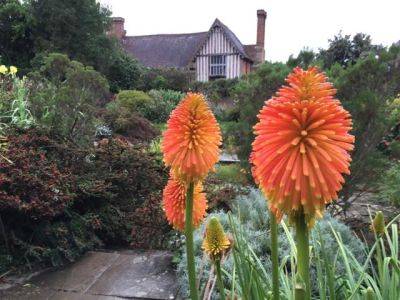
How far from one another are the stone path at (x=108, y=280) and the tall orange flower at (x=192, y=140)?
251 centimetres

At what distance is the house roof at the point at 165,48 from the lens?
38906 mm

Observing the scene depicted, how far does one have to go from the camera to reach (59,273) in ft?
14.3

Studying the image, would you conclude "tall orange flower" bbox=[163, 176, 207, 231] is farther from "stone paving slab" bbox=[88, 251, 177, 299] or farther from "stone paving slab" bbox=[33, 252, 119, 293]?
"stone paving slab" bbox=[33, 252, 119, 293]

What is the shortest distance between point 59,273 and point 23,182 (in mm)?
935

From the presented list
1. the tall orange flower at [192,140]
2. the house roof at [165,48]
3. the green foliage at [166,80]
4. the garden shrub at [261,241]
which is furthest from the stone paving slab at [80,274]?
the house roof at [165,48]

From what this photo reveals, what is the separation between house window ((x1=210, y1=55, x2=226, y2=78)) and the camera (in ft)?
122

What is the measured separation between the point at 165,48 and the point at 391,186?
35978 millimetres

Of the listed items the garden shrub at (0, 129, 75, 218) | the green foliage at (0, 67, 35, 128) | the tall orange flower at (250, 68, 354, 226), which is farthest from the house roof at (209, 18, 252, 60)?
the tall orange flower at (250, 68, 354, 226)

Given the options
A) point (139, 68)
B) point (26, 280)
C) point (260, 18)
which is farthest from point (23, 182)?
point (260, 18)

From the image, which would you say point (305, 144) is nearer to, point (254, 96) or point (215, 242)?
point (215, 242)

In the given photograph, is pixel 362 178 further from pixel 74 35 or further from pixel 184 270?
pixel 74 35

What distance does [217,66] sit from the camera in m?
37.6

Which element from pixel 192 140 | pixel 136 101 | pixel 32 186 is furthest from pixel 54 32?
pixel 192 140

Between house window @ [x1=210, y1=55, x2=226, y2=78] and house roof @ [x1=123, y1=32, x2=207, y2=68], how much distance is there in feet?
6.57
